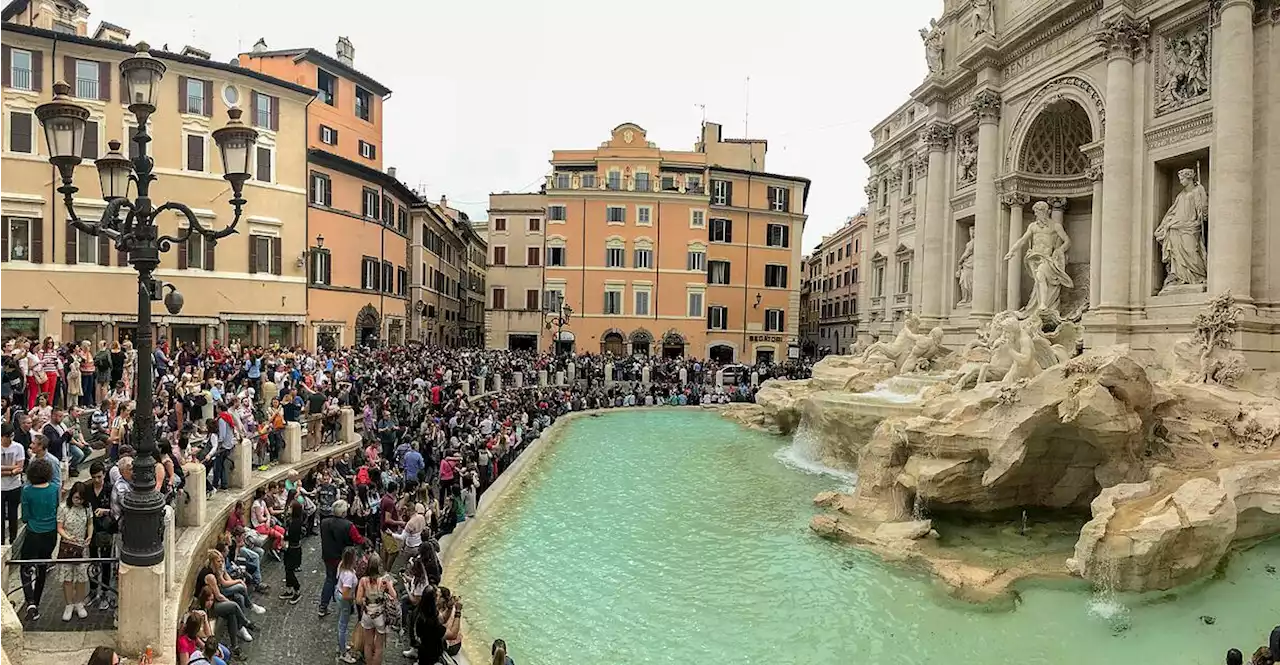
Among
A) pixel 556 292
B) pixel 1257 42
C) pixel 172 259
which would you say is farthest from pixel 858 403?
pixel 556 292

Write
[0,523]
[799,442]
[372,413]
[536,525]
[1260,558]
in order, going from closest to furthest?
[0,523] → [1260,558] → [536,525] → [372,413] → [799,442]

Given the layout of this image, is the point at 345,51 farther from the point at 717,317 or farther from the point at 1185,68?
the point at 1185,68

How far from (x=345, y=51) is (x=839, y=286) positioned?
126 ft

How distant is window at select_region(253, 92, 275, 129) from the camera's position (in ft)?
92.7

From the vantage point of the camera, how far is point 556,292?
46188mm

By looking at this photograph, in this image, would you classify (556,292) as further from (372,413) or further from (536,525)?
(536,525)

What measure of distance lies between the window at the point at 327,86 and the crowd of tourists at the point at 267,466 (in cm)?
1346

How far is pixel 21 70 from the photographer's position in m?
24.4

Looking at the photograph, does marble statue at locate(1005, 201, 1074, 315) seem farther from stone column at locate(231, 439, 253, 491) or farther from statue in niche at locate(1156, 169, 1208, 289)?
stone column at locate(231, 439, 253, 491)

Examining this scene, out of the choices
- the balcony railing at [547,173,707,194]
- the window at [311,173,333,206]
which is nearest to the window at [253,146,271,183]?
the window at [311,173,333,206]

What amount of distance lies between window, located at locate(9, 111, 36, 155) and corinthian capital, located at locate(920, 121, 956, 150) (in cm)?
2966

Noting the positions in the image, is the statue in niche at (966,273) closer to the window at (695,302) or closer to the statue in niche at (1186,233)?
the statue in niche at (1186,233)

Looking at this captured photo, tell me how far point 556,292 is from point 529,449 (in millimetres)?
26768

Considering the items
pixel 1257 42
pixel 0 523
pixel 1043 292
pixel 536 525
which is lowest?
pixel 536 525
